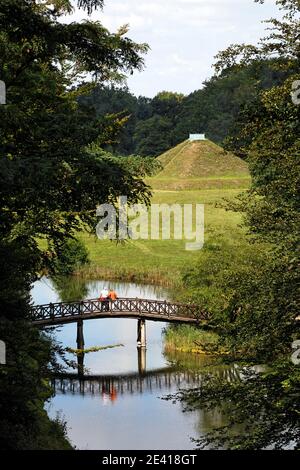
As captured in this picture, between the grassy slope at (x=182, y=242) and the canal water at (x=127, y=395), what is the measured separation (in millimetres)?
5307

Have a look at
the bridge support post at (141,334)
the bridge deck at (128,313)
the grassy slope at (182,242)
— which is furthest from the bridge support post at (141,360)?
the grassy slope at (182,242)

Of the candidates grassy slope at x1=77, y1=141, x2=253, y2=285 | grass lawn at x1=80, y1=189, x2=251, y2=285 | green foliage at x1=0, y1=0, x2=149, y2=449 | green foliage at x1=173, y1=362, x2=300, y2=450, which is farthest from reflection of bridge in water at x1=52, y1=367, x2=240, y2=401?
green foliage at x1=173, y1=362, x2=300, y2=450

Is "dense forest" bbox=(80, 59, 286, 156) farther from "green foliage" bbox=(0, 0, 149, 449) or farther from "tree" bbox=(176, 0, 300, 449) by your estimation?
"green foliage" bbox=(0, 0, 149, 449)

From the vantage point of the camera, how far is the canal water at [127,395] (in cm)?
2486

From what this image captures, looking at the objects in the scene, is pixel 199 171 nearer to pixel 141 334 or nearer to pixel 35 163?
pixel 141 334

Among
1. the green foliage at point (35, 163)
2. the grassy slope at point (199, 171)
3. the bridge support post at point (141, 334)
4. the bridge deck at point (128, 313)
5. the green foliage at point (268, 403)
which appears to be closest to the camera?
the green foliage at point (35, 163)

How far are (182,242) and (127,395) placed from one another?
40.8 meters

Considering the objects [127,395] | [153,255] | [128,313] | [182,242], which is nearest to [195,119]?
[182,242]

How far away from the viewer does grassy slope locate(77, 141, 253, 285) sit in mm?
51938

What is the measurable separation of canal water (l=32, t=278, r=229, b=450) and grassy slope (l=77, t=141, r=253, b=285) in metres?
5.31

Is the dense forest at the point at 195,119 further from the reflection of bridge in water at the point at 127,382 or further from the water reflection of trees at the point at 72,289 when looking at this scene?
the reflection of bridge in water at the point at 127,382

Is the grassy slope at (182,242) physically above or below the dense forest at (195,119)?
below

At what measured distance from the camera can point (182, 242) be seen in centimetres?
7038

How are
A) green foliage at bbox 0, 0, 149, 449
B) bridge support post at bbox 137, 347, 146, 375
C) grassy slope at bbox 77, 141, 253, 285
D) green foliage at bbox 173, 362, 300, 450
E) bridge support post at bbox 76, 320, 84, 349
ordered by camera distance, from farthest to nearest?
grassy slope at bbox 77, 141, 253, 285 → bridge support post at bbox 76, 320, 84, 349 → bridge support post at bbox 137, 347, 146, 375 → green foliage at bbox 173, 362, 300, 450 → green foliage at bbox 0, 0, 149, 449
